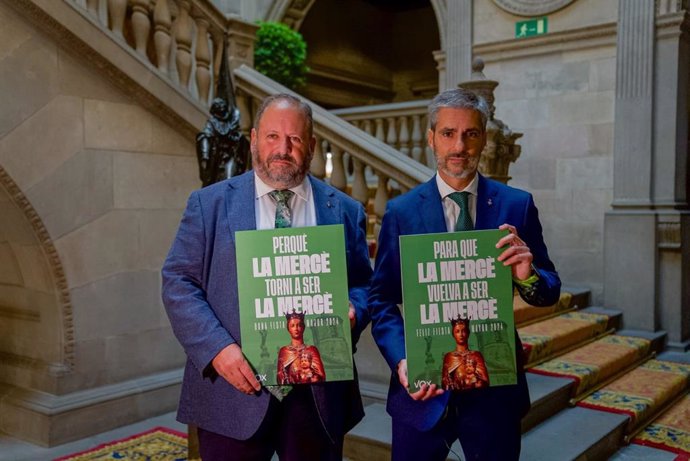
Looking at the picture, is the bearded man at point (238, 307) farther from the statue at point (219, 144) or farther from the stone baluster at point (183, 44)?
the stone baluster at point (183, 44)

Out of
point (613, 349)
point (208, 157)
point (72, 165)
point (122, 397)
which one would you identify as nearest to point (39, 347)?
point (122, 397)

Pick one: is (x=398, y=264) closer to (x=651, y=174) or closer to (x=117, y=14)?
(x=117, y=14)

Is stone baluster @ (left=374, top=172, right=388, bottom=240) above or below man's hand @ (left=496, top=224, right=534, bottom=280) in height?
above

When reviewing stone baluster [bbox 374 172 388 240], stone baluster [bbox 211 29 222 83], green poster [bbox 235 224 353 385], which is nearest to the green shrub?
stone baluster [bbox 211 29 222 83]

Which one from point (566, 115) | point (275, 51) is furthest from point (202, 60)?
point (566, 115)

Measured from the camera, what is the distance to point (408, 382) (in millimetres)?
1626

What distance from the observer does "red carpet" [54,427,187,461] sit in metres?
3.59

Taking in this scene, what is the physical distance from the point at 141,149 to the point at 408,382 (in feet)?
10.2

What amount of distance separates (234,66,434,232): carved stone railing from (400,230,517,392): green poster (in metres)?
2.66

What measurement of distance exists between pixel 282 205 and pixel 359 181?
2.86 metres

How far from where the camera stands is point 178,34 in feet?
14.3

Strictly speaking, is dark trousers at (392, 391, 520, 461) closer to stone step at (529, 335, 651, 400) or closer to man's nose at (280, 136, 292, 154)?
man's nose at (280, 136, 292, 154)

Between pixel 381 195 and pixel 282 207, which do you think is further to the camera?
pixel 381 195

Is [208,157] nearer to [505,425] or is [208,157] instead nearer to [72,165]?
[72,165]
